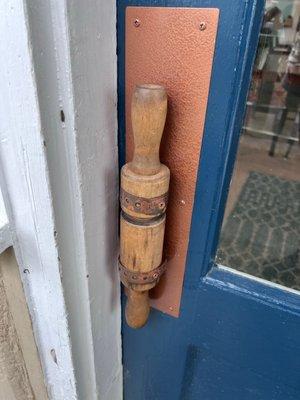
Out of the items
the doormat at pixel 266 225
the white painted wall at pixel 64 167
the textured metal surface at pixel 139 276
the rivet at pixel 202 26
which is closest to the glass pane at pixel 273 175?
the doormat at pixel 266 225

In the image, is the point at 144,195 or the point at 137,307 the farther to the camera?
the point at 137,307

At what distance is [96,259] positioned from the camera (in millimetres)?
542

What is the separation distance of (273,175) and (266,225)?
24.7 inches

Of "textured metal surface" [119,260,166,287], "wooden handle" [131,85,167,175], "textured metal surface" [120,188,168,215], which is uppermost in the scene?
"wooden handle" [131,85,167,175]

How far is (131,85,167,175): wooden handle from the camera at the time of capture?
1.30ft

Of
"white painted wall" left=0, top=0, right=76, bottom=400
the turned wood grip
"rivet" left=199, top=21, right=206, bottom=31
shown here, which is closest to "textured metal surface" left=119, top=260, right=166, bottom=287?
the turned wood grip

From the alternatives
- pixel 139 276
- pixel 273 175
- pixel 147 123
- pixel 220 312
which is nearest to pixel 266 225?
pixel 273 175

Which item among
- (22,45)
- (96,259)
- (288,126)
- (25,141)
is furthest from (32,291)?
(288,126)

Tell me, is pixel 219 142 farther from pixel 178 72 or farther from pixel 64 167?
pixel 64 167

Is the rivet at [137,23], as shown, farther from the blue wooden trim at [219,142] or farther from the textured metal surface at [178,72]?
the blue wooden trim at [219,142]

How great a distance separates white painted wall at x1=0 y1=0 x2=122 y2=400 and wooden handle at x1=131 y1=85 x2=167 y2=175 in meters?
0.06

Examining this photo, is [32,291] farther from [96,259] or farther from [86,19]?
[86,19]

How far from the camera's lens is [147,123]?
0.41 m

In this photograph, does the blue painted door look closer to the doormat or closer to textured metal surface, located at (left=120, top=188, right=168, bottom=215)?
textured metal surface, located at (left=120, top=188, right=168, bottom=215)
